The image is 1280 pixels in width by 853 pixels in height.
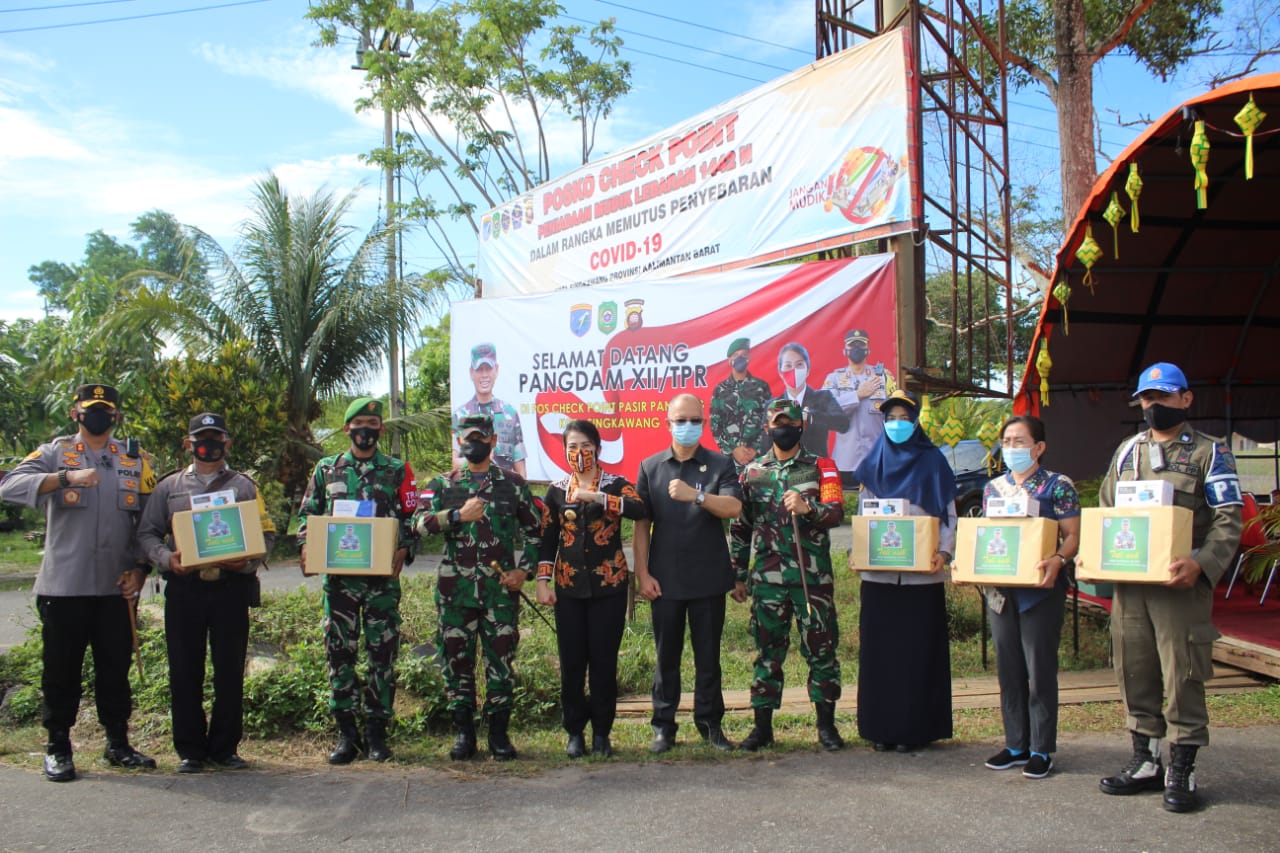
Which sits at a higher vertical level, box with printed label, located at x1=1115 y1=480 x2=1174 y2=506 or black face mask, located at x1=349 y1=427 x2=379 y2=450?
black face mask, located at x1=349 y1=427 x2=379 y2=450

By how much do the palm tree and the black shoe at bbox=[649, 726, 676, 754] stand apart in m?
10.9

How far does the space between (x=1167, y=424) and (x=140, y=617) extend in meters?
6.82

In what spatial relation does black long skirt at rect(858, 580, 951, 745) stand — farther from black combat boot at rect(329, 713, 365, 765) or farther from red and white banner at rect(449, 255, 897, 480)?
red and white banner at rect(449, 255, 897, 480)

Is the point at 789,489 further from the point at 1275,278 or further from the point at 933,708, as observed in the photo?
the point at 1275,278

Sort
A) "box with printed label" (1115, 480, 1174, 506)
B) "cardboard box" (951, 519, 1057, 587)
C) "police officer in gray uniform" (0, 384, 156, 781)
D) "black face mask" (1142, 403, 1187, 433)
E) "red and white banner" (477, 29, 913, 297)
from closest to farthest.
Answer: "box with printed label" (1115, 480, 1174, 506), "black face mask" (1142, 403, 1187, 433), "cardboard box" (951, 519, 1057, 587), "police officer in gray uniform" (0, 384, 156, 781), "red and white banner" (477, 29, 913, 297)

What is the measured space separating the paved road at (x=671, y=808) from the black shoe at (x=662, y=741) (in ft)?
0.62

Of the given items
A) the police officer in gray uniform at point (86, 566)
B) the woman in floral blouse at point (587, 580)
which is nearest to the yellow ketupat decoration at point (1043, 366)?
the woman in floral blouse at point (587, 580)

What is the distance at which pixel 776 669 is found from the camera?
191 inches

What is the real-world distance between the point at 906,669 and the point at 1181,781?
124cm

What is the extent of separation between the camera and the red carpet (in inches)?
258

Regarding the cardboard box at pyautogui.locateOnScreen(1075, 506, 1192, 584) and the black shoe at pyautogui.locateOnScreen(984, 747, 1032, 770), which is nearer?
the cardboard box at pyautogui.locateOnScreen(1075, 506, 1192, 584)

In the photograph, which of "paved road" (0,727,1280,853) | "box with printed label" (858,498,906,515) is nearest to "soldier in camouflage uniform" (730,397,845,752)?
"box with printed label" (858,498,906,515)

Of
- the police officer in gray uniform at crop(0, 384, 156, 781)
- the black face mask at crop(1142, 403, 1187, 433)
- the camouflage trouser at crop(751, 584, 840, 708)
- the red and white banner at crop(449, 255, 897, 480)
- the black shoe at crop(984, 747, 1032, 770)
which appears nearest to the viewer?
the black face mask at crop(1142, 403, 1187, 433)

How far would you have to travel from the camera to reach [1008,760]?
4484 millimetres
